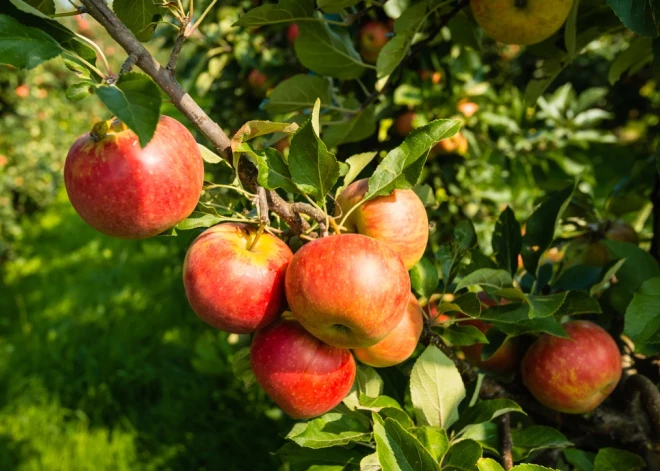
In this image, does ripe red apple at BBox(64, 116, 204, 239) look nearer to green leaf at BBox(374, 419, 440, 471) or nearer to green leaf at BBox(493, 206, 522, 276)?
green leaf at BBox(374, 419, 440, 471)

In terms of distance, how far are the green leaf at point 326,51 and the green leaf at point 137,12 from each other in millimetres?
423

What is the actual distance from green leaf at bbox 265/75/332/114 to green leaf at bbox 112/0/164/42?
0.40 meters

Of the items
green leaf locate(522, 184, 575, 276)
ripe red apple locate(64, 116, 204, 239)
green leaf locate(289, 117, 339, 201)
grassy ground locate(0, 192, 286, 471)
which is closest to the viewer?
ripe red apple locate(64, 116, 204, 239)

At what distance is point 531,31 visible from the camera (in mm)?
1066

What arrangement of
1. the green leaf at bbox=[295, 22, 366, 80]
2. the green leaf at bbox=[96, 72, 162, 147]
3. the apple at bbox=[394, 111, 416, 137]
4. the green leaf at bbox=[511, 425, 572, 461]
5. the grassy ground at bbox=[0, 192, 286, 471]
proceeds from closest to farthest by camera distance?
1. the green leaf at bbox=[96, 72, 162, 147]
2. the green leaf at bbox=[511, 425, 572, 461]
3. the green leaf at bbox=[295, 22, 366, 80]
4. the apple at bbox=[394, 111, 416, 137]
5. the grassy ground at bbox=[0, 192, 286, 471]

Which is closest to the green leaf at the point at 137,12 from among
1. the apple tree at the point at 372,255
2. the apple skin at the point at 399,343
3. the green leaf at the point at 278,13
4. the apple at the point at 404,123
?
the apple tree at the point at 372,255

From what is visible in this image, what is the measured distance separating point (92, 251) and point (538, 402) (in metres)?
3.79

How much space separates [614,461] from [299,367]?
0.57 meters

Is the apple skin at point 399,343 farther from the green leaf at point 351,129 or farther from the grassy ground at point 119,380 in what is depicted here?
the grassy ground at point 119,380

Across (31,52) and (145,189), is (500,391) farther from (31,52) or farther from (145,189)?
(31,52)

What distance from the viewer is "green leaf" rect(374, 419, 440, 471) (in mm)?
741

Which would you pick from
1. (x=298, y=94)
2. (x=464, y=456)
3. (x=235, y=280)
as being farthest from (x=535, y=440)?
(x=298, y=94)

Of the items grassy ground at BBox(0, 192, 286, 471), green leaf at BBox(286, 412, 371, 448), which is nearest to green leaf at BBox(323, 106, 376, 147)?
green leaf at BBox(286, 412, 371, 448)

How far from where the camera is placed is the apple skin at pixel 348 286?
2.44ft
